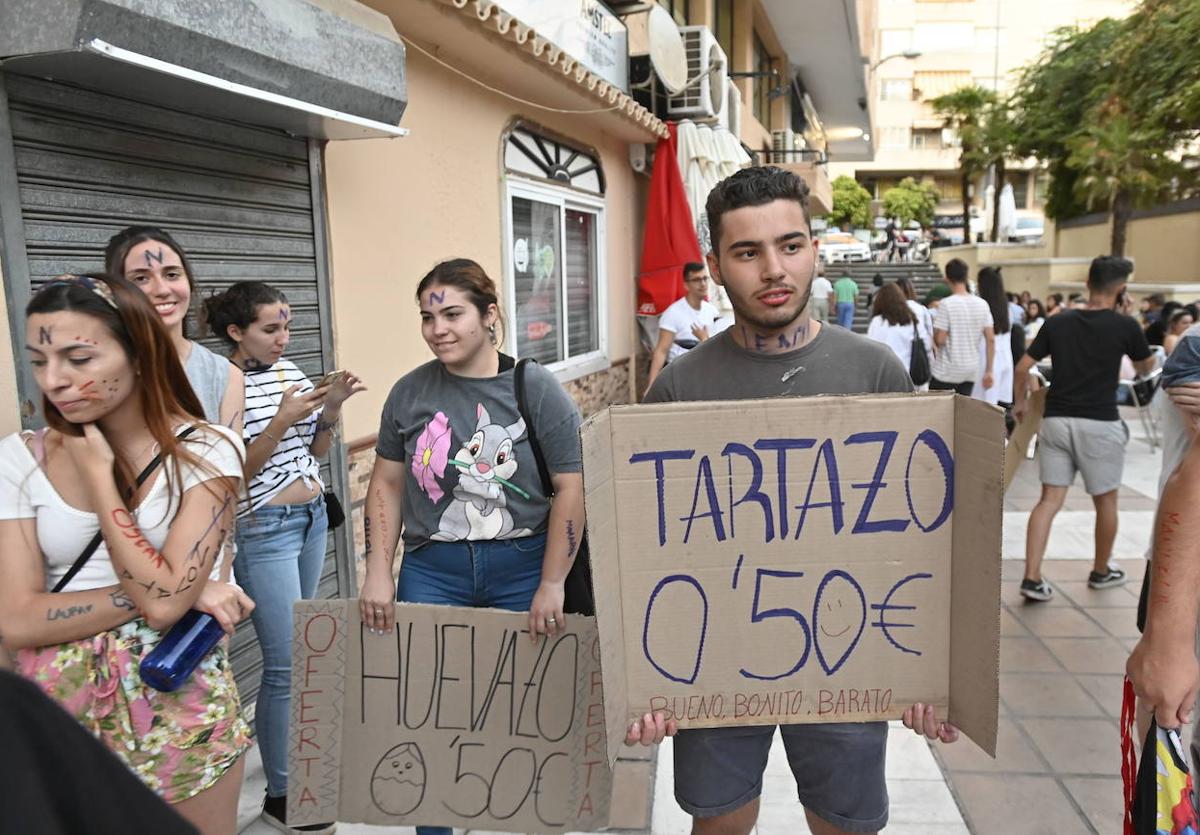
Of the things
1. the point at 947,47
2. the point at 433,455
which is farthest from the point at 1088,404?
the point at 947,47

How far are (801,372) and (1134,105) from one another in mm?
25668

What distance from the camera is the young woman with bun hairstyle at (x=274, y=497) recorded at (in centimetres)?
271

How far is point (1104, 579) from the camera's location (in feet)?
16.0

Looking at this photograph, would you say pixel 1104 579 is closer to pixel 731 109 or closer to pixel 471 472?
pixel 471 472

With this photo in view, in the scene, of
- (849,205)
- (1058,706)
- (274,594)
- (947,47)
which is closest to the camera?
(274,594)

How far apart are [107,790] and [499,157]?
18.5ft

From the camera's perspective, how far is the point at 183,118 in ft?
10.7

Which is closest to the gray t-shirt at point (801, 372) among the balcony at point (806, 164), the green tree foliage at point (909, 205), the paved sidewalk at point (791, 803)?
the paved sidewalk at point (791, 803)

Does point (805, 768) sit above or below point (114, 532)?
below

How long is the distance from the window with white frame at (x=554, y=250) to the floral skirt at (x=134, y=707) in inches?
176

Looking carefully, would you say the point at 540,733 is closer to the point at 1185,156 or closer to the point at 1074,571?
the point at 1074,571

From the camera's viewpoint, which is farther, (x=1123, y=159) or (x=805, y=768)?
(x=1123, y=159)

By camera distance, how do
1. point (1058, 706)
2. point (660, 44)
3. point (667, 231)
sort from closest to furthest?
point (1058, 706) < point (660, 44) < point (667, 231)

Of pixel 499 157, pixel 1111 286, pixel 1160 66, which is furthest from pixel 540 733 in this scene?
pixel 1160 66
